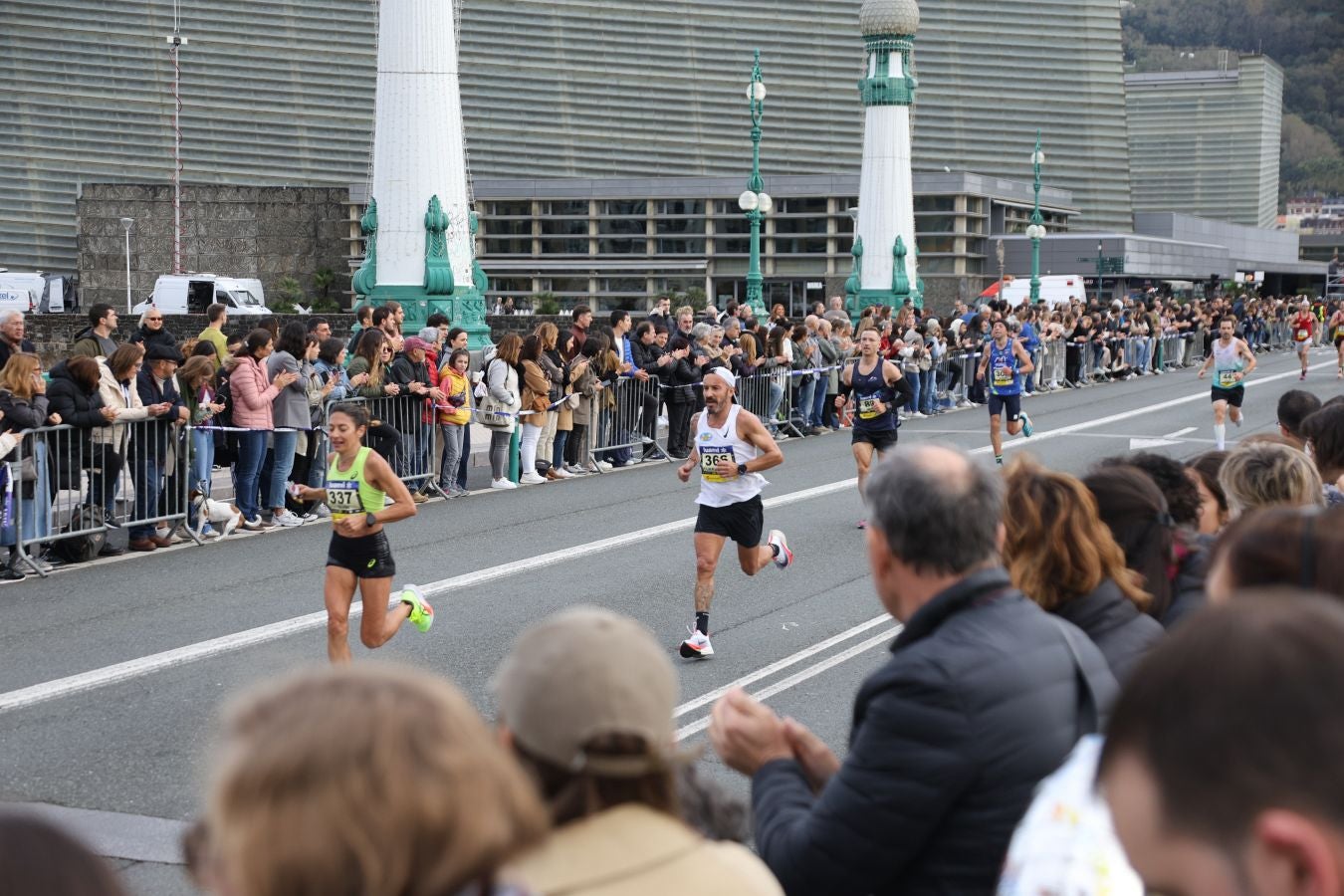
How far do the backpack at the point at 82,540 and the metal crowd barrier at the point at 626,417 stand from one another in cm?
787

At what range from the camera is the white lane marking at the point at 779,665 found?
9.21 m

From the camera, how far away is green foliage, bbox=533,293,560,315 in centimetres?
6650

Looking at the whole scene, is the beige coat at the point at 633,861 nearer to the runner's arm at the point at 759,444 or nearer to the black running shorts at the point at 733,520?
the runner's arm at the point at 759,444

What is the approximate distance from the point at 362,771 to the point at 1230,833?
991 millimetres

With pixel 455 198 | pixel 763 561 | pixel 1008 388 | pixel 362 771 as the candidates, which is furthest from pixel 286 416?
pixel 362 771

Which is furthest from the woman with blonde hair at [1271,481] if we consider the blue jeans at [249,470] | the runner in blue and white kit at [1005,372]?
the runner in blue and white kit at [1005,372]

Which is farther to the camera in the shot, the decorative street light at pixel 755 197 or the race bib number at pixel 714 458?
the decorative street light at pixel 755 197

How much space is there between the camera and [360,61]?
92438 mm

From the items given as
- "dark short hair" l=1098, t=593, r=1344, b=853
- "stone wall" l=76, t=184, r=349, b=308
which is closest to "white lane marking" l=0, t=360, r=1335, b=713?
"dark short hair" l=1098, t=593, r=1344, b=853

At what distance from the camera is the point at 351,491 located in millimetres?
9203

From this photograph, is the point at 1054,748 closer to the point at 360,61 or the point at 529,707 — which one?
the point at 529,707

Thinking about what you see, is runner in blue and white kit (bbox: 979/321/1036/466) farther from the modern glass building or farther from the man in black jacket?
the modern glass building

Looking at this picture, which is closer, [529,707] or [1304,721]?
[1304,721]

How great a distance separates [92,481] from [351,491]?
591 centimetres
